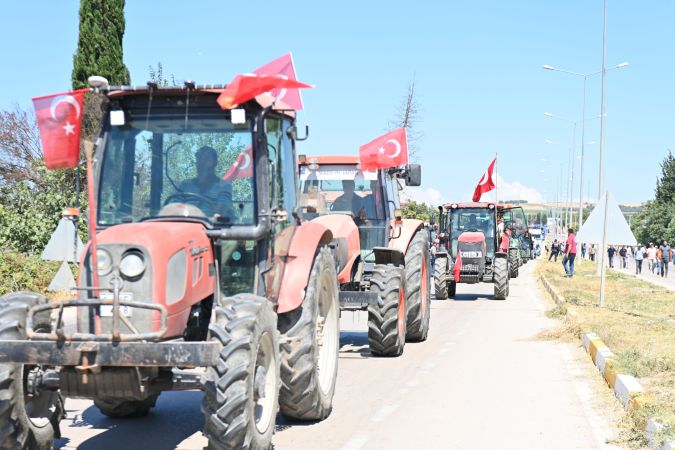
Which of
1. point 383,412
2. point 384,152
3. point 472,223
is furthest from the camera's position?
point 472,223

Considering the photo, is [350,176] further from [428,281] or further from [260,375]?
[260,375]

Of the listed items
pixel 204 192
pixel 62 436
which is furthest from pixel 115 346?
pixel 62 436

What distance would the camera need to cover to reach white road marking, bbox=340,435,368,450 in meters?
7.60

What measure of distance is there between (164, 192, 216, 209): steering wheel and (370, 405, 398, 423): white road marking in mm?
2764

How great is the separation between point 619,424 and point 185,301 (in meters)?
4.34

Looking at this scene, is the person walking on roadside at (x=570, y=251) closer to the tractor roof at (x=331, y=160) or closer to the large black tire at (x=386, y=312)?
the tractor roof at (x=331, y=160)

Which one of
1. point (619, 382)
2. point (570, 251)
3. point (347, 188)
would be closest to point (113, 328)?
point (619, 382)

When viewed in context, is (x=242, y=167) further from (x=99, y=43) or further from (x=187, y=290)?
(x=99, y=43)

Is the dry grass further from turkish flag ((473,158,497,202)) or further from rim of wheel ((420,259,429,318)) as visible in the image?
turkish flag ((473,158,497,202))

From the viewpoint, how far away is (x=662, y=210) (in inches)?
3575

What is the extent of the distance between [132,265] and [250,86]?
5.19ft

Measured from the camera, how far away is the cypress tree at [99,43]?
85.7 ft

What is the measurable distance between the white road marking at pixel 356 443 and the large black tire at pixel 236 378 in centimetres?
108

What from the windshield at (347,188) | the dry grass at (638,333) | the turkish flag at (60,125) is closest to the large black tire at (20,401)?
the turkish flag at (60,125)
